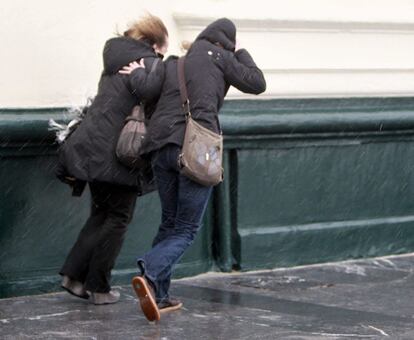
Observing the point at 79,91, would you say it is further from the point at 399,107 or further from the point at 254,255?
the point at 399,107

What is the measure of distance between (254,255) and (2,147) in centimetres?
207

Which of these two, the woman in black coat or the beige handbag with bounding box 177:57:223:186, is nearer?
the beige handbag with bounding box 177:57:223:186

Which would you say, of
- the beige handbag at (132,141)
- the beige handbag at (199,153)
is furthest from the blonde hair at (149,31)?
the beige handbag at (199,153)

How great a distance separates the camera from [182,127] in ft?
21.5

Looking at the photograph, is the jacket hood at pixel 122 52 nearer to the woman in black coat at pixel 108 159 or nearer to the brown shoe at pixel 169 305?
the woman in black coat at pixel 108 159

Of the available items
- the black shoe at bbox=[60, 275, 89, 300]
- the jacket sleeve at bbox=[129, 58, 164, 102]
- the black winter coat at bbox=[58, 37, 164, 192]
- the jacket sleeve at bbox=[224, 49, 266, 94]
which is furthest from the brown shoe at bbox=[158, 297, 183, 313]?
the jacket sleeve at bbox=[224, 49, 266, 94]

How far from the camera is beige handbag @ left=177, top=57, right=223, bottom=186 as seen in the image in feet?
21.1

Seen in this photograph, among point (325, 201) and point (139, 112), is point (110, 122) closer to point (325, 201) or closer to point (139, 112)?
point (139, 112)

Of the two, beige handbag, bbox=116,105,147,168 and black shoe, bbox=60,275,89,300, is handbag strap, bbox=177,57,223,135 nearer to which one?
beige handbag, bbox=116,105,147,168

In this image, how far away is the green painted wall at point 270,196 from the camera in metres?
7.36

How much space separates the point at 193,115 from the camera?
652cm

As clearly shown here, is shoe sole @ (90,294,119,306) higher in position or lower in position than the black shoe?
lower

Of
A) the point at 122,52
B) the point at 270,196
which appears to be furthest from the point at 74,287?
the point at 270,196

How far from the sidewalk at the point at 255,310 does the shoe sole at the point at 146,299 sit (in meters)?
0.08
